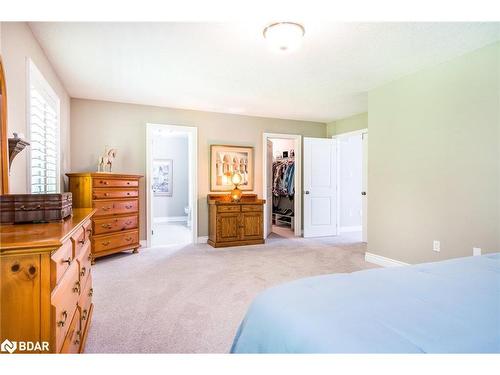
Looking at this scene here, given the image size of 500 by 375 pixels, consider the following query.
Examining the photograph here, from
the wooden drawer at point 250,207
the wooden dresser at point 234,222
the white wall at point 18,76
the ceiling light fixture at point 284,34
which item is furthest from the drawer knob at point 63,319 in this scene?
the wooden drawer at point 250,207

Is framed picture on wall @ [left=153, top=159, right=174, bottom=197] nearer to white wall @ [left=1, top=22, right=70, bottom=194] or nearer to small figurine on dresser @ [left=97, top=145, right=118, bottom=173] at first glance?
small figurine on dresser @ [left=97, top=145, right=118, bottom=173]

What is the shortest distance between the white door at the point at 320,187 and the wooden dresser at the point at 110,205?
3223mm

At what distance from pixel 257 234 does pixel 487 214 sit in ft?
10.6

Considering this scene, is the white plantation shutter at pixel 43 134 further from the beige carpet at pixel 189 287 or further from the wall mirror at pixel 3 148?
the beige carpet at pixel 189 287

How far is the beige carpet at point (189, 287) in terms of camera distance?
201 centimetres

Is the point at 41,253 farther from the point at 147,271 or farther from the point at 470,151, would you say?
the point at 470,151

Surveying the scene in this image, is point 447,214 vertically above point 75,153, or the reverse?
point 75,153

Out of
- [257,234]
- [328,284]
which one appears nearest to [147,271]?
[257,234]

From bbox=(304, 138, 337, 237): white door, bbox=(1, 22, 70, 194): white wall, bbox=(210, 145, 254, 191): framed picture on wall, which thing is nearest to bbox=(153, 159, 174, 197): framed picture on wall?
bbox=(210, 145, 254, 191): framed picture on wall

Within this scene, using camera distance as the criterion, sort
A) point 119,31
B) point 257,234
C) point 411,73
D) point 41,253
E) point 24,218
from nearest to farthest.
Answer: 1. point 41,253
2. point 24,218
3. point 119,31
4. point 411,73
5. point 257,234

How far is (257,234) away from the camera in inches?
202

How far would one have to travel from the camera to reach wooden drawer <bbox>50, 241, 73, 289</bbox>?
109cm

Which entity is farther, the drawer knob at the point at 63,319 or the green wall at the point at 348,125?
the green wall at the point at 348,125

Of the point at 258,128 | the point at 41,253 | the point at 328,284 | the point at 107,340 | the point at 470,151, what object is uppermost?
the point at 258,128
